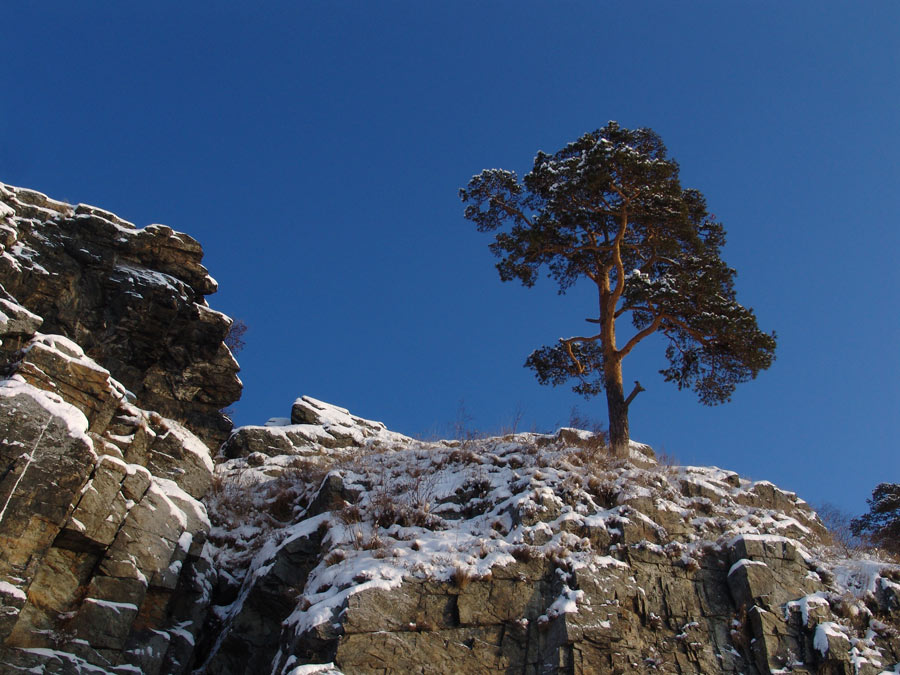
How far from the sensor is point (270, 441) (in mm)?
20859

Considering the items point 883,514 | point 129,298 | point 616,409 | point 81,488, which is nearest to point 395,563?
point 81,488

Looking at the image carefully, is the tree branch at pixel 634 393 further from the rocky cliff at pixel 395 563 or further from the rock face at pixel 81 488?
the rock face at pixel 81 488

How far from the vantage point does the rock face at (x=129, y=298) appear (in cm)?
1736

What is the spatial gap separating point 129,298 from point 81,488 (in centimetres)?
948

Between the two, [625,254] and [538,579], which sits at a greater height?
[625,254]

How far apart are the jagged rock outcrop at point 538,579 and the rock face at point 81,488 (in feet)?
3.82

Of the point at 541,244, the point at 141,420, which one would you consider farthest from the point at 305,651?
the point at 541,244

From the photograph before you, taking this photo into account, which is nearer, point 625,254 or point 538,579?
point 538,579

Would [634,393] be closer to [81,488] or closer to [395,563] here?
[395,563]

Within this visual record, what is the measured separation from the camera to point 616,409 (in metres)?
17.9

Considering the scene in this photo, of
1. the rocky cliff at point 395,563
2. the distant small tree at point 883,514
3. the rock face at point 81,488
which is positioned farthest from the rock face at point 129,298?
the distant small tree at point 883,514

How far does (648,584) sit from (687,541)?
5.60ft

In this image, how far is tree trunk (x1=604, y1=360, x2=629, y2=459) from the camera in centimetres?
1719

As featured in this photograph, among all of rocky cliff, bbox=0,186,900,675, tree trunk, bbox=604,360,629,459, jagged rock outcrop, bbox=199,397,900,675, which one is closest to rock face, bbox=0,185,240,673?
rocky cliff, bbox=0,186,900,675
